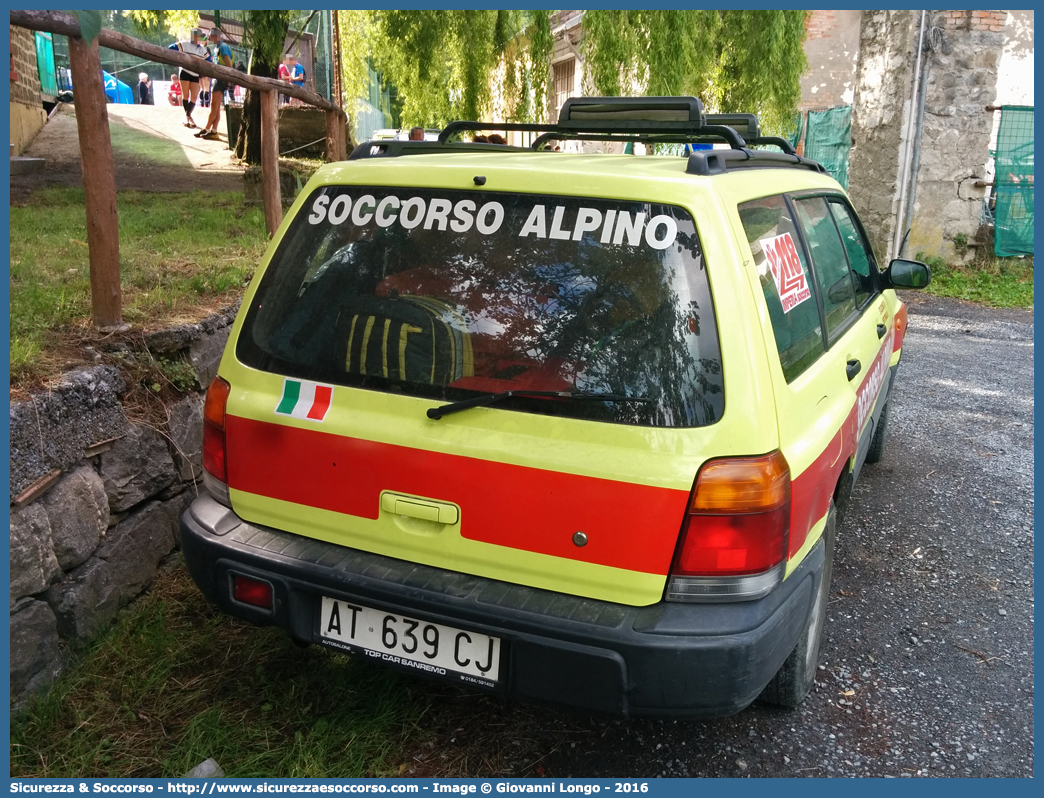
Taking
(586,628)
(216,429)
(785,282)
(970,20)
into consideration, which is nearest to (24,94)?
(216,429)

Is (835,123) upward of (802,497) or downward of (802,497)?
upward

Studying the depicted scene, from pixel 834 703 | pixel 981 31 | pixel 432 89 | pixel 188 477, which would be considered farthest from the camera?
pixel 981 31

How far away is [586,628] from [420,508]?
54cm

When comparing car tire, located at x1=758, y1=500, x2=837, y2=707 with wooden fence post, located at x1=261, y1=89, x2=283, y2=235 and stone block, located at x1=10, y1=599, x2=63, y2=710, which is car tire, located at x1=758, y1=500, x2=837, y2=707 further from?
wooden fence post, located at x1=261, y1=89, x2=283, y2=235

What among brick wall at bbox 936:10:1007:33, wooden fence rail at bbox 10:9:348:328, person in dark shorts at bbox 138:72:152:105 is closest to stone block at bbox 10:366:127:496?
wooden fence rail at bbox 10:9:348:328

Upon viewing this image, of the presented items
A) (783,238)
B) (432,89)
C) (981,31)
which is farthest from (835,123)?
(783,238)

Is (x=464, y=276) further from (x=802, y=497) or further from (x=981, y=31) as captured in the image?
(x=981, y=31)

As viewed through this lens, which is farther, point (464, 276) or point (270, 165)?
point (270, 165)

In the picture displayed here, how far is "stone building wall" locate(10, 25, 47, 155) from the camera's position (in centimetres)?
1069

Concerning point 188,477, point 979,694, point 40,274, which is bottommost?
point 979,694

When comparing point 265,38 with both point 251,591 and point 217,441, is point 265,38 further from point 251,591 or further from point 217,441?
point 251,591

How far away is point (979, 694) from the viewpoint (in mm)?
2879

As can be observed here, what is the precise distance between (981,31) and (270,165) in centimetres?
918

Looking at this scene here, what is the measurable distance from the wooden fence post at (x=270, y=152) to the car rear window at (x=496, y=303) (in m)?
3.26
